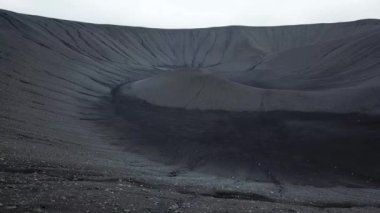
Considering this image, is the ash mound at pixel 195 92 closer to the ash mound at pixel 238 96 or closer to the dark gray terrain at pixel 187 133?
the ash mound at pixel 238 96

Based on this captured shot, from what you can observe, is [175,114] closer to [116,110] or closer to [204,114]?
[204,114]

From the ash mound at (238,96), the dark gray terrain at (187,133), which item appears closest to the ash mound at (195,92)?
the ash mound at (238,96)

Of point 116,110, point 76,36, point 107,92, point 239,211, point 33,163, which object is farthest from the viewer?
point 76,36

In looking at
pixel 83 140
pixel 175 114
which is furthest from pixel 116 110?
pixel 83 140

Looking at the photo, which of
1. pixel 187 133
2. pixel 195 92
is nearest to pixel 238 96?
pixel 195 92

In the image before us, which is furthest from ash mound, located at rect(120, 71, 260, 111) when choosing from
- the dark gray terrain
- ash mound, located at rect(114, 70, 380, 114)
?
the dark gray terrain

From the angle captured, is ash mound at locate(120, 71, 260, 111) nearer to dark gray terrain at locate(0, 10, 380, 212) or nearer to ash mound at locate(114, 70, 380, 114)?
ash mound at locate(114, 70, 380, 114)

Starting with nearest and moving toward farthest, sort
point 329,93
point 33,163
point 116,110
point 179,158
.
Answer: point 33,163, point 179,158, point 329,93, point 116,110

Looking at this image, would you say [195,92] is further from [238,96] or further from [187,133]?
[187,133]
